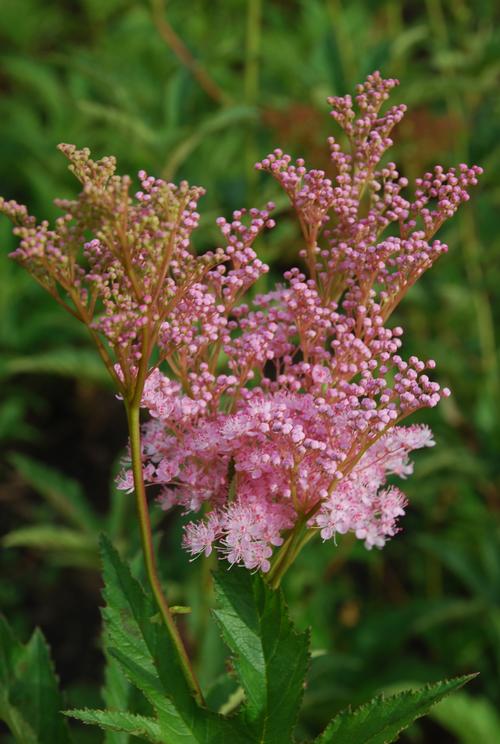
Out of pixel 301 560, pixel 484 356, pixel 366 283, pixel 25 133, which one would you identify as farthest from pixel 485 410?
pixel 25 133

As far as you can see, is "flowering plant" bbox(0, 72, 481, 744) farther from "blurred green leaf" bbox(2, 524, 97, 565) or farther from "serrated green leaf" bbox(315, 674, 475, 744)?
"blurred green leaf" bbox(2, 524, 97, 565)

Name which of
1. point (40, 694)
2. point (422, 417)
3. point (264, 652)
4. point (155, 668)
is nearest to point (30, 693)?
point (40, 694)

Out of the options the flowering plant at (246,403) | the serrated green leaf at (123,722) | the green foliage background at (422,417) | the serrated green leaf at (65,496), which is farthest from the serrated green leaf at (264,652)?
the serrated green leaf at (65,496)

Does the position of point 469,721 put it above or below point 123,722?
above

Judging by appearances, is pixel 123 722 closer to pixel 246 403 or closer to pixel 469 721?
pixel 246 403

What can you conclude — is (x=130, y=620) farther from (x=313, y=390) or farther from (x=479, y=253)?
(x=479, y=253)

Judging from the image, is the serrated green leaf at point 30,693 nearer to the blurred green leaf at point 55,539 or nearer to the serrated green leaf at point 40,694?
the serrated green leaf at point 40,694

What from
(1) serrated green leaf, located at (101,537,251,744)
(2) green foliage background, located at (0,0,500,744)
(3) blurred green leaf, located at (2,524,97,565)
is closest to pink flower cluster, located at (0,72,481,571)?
(1) serrated green leaf, located at (101,537,251,744)
